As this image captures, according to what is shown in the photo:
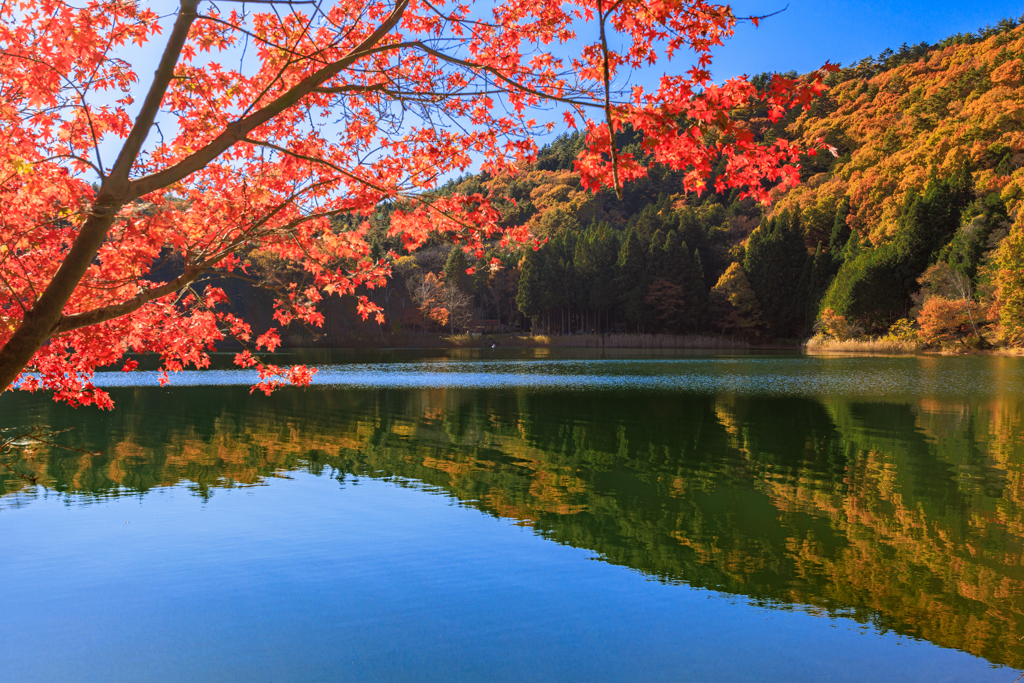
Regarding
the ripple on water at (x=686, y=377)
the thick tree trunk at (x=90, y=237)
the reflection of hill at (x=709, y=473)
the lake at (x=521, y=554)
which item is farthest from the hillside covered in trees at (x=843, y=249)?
the thick tree trunk at (x=90, y=237)

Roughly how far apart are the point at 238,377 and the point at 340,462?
20.8 metres

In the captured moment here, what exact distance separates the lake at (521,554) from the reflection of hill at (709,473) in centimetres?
5

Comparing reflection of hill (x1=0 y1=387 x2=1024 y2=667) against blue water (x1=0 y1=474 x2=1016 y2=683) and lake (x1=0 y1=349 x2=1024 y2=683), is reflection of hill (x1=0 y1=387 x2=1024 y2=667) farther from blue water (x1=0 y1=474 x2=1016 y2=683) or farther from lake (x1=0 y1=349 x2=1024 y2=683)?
blue water (x1=0 y1=474 x2=1016 y2=683)

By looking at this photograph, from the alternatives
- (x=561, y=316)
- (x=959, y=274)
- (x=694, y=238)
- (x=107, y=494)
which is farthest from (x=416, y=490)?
(x=694, y=238)

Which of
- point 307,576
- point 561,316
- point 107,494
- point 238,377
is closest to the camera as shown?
point 307,576

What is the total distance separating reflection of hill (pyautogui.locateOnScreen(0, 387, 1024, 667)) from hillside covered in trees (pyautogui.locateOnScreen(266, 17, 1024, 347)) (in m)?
26.7

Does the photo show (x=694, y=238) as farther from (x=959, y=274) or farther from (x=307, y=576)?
(x=307, y=576)

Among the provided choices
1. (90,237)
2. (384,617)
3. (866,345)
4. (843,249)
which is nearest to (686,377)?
(384,617)

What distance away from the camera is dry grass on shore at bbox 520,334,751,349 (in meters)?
64.1

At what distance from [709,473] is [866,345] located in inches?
1866

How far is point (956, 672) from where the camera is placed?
450cm

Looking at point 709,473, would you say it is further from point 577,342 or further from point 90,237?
point 577,342

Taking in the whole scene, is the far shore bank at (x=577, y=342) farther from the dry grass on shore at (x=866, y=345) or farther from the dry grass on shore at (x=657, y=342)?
the dry grass on shore at (x=866, y=345)

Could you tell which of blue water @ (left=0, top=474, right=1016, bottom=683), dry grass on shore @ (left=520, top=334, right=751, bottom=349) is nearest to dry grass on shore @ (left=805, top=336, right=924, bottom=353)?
dry grass on shore @ (left=520, top=334, right=751, bottom=349)
